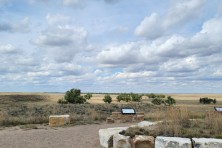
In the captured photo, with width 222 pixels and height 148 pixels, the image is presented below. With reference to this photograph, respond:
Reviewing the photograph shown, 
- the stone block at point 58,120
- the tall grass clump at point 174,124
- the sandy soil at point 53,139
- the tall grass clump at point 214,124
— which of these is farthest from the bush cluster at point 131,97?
→ the tall grass clump at point 214,124

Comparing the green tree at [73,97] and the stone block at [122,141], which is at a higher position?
the green tree at [73,97]

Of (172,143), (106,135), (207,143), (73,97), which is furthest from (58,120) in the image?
(73,97)

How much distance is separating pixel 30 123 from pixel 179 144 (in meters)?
10.7

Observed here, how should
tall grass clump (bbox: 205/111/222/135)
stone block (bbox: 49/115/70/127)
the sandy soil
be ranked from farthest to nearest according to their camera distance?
stone block (bbox: 49/115/70/127), the sandy soil, tall grass clump (bbox: 205/111/222/135)

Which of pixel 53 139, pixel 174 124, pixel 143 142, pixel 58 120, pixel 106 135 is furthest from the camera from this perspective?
pixel 58 120

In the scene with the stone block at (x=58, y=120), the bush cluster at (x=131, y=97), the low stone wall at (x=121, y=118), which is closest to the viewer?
the stone block at (x=58, y=120)

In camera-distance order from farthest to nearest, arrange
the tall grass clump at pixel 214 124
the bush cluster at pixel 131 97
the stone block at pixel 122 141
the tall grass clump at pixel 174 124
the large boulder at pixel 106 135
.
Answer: the bush cluster at pixel 131 97 → the large boulder at pixel 106 135 → the tall grass clump at pixel 214 124 → the tall grass clump at pixel 174 124 → the stone block at pixel 122 141

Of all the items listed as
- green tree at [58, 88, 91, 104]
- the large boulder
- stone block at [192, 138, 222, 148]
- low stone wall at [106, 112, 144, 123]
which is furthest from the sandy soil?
green tree at [58, 88, 91, 104]

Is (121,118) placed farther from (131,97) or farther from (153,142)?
(131,97)

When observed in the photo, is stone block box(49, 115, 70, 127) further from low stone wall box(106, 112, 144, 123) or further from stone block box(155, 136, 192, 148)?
stone block box(155, 136, 192, 148)

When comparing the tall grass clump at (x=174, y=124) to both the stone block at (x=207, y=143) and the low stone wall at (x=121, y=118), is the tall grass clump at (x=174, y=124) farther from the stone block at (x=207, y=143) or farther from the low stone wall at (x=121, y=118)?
the low stone wall at (x=121, y=118)

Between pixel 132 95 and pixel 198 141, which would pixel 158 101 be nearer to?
pixel 132 95

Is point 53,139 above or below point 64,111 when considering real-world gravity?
below

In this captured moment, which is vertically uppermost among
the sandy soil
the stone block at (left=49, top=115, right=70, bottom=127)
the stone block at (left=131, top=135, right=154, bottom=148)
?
the stone block at (left=49, top=115, right=70, bottom=127)
